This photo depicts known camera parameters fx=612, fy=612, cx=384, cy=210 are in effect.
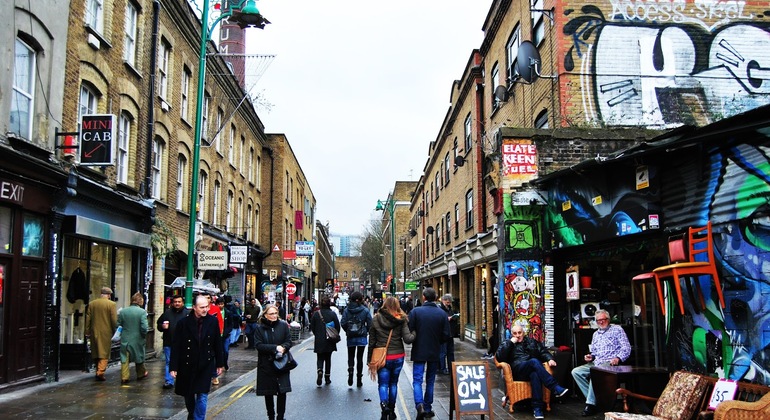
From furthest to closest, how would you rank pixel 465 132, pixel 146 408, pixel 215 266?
1. pixel 465 132
2. pixel 215 266
3. pixel 146 408

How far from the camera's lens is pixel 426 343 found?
8.88 meters

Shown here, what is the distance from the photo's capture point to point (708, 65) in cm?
1438

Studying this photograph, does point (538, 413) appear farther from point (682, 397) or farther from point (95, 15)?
point (95, 15)

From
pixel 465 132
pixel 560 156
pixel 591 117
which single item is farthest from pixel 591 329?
pixel 465 132

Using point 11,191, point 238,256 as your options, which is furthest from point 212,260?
point 11,191

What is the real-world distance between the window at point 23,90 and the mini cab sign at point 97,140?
47.1 inches

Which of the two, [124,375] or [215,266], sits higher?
[215,266]

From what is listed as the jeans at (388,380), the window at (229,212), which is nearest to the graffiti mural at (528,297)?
the jeans at (388,380)

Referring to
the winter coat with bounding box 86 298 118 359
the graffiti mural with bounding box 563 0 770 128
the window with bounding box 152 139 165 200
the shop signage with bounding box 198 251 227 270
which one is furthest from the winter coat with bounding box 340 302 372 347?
the window with bounding box 152 139 165 200

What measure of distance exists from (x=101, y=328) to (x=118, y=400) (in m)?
2.70

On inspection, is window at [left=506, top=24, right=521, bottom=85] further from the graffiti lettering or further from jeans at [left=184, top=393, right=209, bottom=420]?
jeans at [left=184, top=393, right=209, bottom=420]

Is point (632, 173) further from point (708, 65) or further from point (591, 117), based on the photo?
point (708, 65)

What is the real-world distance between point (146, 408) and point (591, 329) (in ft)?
26.4

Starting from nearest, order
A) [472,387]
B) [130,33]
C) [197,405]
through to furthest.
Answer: [197,405] → [472,387] → [130,33]
